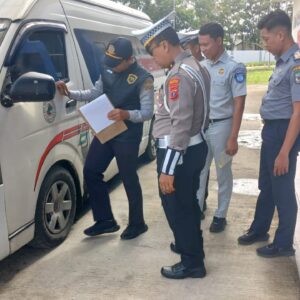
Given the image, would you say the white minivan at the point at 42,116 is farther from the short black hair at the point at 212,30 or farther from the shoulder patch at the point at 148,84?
the short black hair at the point at 212,30

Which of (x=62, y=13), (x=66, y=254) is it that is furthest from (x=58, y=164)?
(x=62, y=13)

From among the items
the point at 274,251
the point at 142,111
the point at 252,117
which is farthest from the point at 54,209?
the point at 252,117

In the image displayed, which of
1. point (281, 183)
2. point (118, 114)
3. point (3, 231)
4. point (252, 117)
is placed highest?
point (118, 114)

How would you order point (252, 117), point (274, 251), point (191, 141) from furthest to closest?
point (252, 117) < point (274, 251) < point (191, 141)

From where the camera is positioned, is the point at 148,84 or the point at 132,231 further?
the point at 132,231

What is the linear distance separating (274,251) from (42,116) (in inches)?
85.4

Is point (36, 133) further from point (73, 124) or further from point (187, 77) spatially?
point (187, 77)

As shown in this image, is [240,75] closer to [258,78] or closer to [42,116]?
[42,116]

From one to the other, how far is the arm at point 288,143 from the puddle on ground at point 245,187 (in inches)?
80.7

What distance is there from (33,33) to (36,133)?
0.80m

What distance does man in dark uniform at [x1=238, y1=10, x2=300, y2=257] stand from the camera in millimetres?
3213

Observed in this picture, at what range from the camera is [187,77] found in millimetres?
2850

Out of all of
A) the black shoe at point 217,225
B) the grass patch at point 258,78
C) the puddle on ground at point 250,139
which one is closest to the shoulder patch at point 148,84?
the black shoe at point 217,225

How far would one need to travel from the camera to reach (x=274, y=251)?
3.62 m
